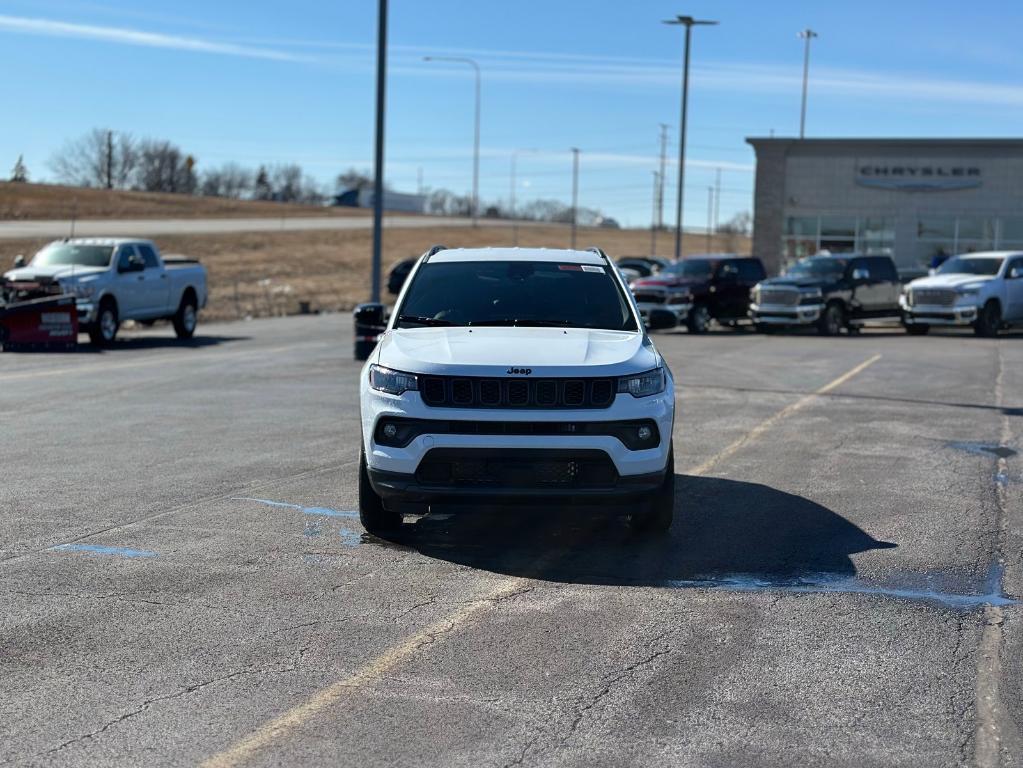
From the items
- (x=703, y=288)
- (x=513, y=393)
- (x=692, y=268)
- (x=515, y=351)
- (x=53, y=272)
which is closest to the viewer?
(x=513, y=393)

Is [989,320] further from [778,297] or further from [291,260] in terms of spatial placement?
[291,260]

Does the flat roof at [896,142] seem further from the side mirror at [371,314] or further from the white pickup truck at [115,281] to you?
the side mirror at [371,314]

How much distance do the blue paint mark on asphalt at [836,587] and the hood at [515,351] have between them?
130 cm

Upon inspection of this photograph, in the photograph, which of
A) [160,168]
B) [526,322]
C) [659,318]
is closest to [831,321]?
[659,318]

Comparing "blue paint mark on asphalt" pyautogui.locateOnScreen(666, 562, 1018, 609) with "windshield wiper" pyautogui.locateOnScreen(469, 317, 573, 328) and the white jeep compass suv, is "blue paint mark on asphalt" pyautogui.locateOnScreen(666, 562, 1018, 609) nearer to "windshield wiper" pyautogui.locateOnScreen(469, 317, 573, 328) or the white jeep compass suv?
the white jeep compass suv

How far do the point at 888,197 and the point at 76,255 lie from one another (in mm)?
35665

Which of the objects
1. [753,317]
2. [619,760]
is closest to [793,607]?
[619,760]

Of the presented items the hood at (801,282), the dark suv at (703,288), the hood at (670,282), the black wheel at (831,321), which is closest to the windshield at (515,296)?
the dark suv at (703,288)

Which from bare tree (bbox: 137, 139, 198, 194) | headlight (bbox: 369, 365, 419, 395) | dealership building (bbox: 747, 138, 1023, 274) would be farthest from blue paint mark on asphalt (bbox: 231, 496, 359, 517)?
bare tree (bbox: 137, 139, 198, 194)

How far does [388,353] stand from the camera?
25.3 feet

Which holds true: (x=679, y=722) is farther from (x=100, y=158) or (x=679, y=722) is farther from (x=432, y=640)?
(x=100, y=158)

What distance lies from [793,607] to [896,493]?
11.6ft

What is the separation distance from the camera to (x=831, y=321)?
2984 centimetres

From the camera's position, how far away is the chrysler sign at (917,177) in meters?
50.4
